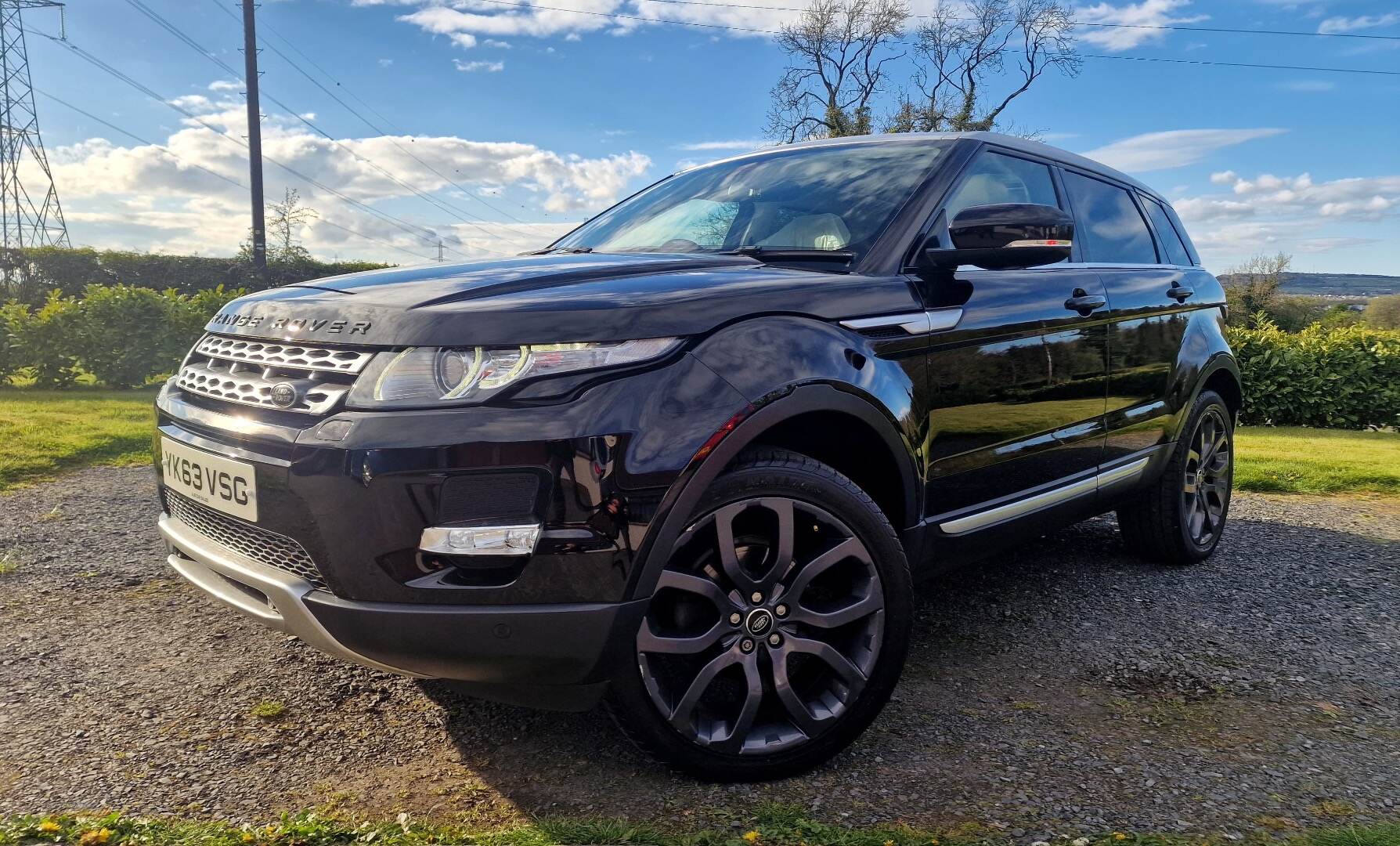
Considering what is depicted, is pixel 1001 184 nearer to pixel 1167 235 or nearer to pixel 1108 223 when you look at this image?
pixel 1108 223

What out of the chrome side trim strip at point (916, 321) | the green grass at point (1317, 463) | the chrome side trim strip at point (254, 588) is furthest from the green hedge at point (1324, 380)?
the chrome side trim strip at point (254, 588)

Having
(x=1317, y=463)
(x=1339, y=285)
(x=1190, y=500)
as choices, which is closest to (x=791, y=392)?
(x=1190, y=500)

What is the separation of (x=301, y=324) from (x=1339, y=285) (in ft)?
176

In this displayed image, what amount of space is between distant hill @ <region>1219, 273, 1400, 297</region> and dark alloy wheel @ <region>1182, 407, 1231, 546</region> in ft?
125

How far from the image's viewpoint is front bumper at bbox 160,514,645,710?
1974 mm

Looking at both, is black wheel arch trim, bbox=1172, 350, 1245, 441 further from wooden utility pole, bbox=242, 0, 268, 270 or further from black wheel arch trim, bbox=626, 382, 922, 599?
wooden utility pole, bbox=242, 0, 268, 270

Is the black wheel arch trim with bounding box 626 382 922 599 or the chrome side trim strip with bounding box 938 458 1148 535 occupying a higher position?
the black wheel arch trim with bounding box 626 382 922 599

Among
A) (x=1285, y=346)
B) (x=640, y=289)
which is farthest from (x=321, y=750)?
(x=1285, y=346)

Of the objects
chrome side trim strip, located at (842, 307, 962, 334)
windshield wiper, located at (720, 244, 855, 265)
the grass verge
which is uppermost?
windshield wiper, located at (720, 244, 855, 265)

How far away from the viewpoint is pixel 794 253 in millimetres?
2936

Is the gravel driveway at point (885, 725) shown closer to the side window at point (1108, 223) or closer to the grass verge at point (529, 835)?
the grass verge at point (529, 835)

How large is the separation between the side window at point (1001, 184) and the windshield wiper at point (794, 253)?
42 centimetres

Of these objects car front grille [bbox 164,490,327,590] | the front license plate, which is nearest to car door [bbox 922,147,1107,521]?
car front grille [bbox 164,490,327,590]

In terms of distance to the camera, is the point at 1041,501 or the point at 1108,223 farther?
the point at 1108,223
